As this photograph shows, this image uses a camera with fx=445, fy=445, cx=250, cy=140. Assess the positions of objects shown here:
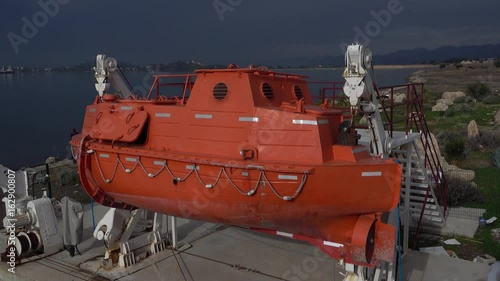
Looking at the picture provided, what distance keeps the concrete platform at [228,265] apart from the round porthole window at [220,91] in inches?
145

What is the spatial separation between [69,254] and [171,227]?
2.23 m

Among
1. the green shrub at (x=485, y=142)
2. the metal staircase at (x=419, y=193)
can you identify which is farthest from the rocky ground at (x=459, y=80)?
the metal staircase at (x=419, y=193)

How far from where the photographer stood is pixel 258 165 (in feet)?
20.3

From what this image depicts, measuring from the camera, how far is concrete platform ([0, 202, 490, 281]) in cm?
850

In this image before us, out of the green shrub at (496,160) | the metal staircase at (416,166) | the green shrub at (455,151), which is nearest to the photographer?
the metal staircase at (416,166)

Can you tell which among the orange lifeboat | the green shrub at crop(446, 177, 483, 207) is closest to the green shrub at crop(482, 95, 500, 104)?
the green shrub at crop(446, 177, 483, 207)

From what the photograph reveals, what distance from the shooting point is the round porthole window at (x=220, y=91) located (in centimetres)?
675

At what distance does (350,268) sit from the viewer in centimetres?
658

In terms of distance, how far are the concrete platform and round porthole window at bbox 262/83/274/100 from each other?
143 inches

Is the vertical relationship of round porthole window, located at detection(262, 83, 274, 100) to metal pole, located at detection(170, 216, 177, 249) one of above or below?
above

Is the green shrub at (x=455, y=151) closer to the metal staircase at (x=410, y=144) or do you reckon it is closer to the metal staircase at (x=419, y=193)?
the metal staircase at (x=410, y=144)

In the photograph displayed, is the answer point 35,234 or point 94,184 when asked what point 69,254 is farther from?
point 94,184

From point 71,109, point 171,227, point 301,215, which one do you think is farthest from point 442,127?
point 71,109

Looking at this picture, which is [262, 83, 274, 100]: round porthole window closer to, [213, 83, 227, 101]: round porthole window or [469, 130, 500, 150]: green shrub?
[213, 83, 227, 101]: round porthole window
